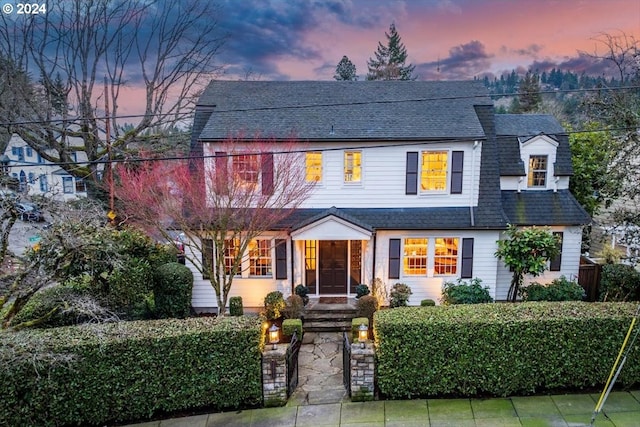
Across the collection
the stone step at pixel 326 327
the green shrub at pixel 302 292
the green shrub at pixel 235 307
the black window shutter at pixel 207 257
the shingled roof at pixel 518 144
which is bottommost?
the stone step at pixel 326 327

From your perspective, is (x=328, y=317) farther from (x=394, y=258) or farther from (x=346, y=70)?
(x=346, y=70)

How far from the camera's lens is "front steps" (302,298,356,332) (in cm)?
1176

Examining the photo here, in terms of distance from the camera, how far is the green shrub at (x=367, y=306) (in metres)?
11.8

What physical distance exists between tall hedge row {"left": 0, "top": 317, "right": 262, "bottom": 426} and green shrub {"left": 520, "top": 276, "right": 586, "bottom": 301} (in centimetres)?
930

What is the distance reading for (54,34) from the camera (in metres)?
16.2

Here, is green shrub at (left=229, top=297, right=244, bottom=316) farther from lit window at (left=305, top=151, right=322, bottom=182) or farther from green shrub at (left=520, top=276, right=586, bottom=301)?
green shrub at (left=520, top=276, right=586, bottom=301)

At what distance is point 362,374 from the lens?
25.9 ft

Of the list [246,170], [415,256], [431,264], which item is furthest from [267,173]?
[431,264]

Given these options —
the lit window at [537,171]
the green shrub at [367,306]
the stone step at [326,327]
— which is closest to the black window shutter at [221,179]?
the stone step at [326,327]

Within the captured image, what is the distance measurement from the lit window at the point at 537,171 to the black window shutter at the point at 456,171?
3265 millimetres

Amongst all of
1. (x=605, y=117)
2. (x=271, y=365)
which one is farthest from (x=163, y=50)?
(x=605, y=117)

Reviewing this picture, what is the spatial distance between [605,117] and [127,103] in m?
18.2

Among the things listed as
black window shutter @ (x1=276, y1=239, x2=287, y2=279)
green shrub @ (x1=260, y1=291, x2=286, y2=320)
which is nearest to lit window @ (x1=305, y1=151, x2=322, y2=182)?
black window shutter @ (x1=276, y1=239, x2=287, y2=279)

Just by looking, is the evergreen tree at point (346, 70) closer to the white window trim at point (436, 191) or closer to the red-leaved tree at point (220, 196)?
the white window trim at point (436, 191)
